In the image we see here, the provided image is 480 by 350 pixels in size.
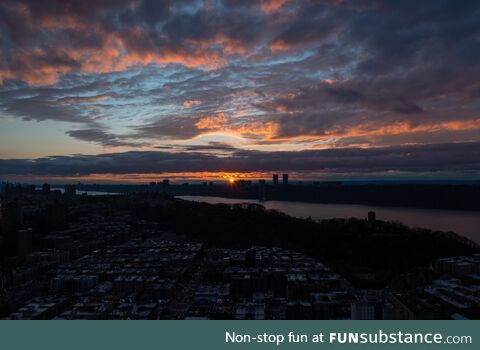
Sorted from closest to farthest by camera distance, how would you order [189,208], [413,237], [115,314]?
[115,314] < [413,237] < [189,208]

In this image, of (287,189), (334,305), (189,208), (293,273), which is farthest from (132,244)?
(287,189)

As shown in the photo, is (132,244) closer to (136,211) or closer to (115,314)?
(115,314)

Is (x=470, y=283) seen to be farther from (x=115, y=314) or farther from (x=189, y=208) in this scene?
(x=189, y=208)

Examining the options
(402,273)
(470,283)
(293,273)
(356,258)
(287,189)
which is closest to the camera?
(470,283)

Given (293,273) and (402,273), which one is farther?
(402,273)

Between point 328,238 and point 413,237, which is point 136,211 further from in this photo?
point 413,237

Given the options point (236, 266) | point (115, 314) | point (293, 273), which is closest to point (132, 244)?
point (236, 266)

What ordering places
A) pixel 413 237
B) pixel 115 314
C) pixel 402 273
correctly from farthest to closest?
pixel 413 237
pixel 402 273
pixel 115 314

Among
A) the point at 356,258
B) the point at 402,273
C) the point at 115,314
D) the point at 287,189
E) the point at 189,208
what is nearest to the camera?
the point at 115,314

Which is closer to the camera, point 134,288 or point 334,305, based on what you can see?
point 334,305
